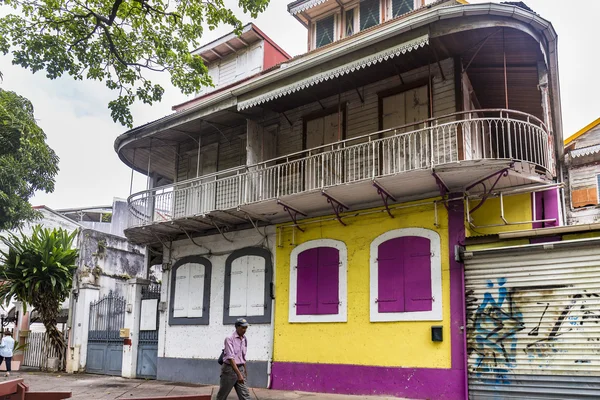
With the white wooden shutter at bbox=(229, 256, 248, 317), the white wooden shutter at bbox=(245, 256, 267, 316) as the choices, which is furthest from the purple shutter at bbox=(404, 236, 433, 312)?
the white wooden shutter at bbox=(229, 256, 248, 317)

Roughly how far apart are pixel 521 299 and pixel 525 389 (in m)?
1.56

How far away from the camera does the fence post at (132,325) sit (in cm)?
1628

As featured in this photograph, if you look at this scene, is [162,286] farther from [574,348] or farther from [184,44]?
[574,348]

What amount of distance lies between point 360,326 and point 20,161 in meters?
15.2

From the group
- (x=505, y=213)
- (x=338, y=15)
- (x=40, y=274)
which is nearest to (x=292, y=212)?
(x=505, y=213)

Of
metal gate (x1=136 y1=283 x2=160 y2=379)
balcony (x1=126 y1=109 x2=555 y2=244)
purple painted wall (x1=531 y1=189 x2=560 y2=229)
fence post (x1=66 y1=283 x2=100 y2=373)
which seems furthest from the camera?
fence post (x1=66 y1=283 x2=100 y2=373)

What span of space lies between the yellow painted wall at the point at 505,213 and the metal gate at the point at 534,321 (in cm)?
127

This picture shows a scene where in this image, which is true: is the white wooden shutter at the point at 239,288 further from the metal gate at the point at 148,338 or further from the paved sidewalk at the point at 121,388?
the metal gate at the point at 148,338

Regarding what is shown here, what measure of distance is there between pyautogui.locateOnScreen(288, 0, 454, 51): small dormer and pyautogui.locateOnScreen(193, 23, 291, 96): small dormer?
223cm

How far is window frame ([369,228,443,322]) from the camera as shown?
10930 millimetres

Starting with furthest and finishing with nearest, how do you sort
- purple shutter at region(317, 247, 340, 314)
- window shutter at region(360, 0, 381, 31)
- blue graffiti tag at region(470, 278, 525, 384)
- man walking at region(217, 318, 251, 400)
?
window shutter at region(360, 0, 381, 31)
purple shutter at region(317, 247, 340, 314)
blue graffiti tag at region(470, 278, 525, 384)
man walking at region(217, 318, 251, 400)

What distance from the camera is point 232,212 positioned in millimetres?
13688

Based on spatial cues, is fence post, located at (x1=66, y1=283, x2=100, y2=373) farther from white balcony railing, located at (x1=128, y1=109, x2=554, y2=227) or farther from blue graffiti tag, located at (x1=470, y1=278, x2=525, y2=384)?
blue graffiti tag, located at (x1=470, y1=278, x2=525, y2=384)

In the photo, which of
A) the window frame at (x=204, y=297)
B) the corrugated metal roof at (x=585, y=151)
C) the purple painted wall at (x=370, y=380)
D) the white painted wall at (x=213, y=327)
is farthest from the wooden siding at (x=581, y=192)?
the window frame at (x=204, y=297)
